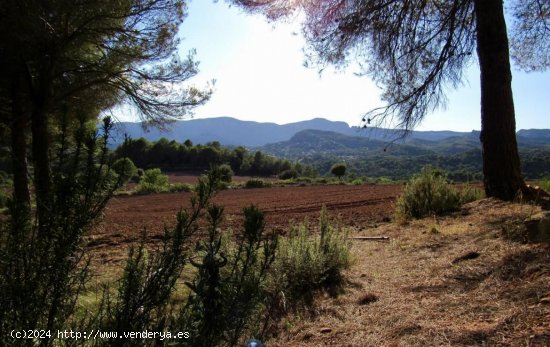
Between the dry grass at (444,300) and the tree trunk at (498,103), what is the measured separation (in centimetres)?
217

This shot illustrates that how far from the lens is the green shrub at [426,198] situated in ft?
24.2

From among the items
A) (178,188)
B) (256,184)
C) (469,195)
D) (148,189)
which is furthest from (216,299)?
(256,184)

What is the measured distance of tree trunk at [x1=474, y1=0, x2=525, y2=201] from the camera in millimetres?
6762

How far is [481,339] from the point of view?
213cm

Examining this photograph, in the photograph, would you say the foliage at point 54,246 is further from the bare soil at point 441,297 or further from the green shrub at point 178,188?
the green shrub at point 178,188

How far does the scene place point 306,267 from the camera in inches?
157

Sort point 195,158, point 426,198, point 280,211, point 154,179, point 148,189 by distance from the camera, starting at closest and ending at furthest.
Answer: point 426,198
point 280,211
point 148,189
point 154,179
point 195,158

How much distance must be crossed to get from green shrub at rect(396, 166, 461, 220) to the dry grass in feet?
7.47

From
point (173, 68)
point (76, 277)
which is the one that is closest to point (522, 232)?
point (76, 277)

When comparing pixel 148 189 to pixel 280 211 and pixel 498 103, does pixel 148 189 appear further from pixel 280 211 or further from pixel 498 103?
pixel 498 103

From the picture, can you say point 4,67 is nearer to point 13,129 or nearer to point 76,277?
point 13,129

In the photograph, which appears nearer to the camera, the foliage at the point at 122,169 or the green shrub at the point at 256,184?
the foliage at the point at 122,169

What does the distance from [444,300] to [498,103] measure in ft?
16.5

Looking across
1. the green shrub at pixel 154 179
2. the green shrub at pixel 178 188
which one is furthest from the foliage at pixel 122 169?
the green shrub at pixel 154 179
